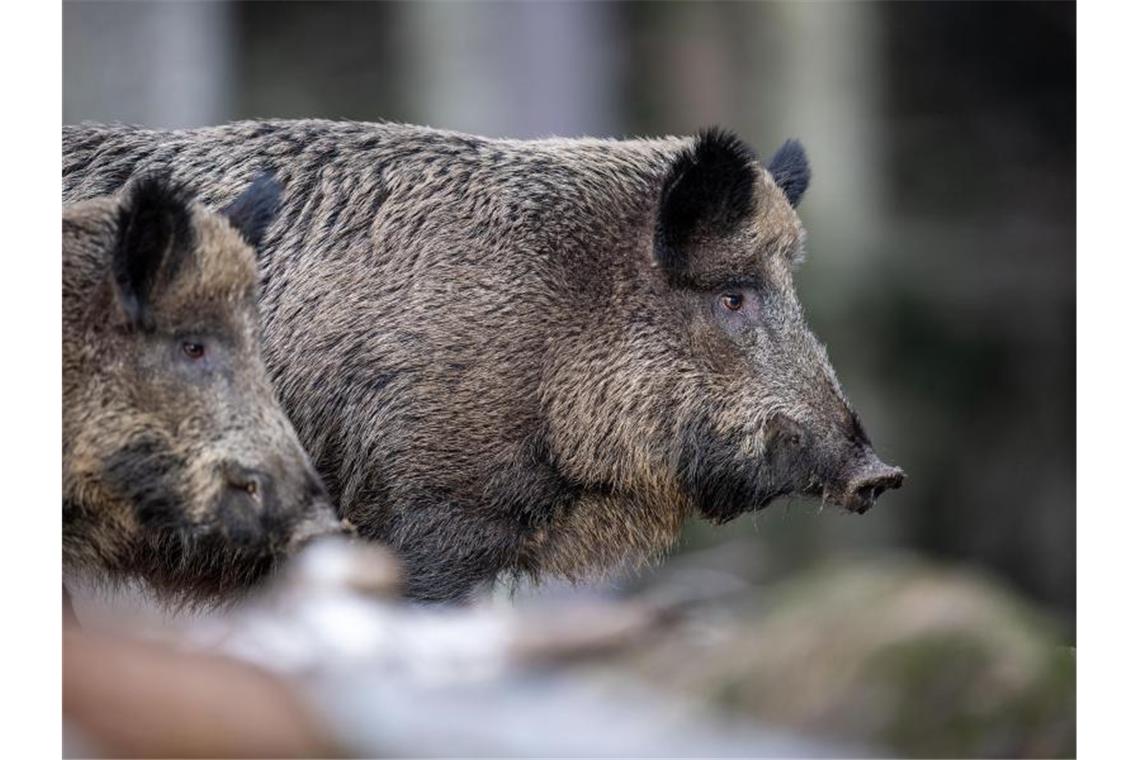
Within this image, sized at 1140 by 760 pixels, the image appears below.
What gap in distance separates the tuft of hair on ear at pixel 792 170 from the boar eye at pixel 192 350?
2637mm

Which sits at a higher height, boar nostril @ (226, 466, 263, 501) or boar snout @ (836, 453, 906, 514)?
boar nostril @ (226, 466, 263, 501)

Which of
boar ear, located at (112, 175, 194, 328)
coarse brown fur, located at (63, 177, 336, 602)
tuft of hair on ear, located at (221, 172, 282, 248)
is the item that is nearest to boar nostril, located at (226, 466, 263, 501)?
coarse brown fur, located at (63, 177, 336, 602)

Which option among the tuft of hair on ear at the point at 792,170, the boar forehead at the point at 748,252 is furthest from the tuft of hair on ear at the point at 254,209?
the tuft of hair on ear at the point at 792,170

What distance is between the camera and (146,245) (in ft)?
19.6

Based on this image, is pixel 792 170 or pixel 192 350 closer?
pixel 192 350

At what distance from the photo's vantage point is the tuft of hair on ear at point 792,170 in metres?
7.87

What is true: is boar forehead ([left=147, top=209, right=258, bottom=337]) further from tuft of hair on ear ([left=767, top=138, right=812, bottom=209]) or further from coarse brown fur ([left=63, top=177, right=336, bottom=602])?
tuft of hair on ear ([left=767, top=138, right=812, bottom=209])

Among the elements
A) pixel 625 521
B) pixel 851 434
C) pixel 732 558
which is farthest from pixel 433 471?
pixel 732 558

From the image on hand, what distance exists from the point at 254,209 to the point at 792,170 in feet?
7.42

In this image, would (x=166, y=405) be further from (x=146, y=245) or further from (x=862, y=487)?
(x=862, y=487)

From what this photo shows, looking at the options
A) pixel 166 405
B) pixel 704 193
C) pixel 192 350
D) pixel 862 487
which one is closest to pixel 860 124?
pixel 704 193

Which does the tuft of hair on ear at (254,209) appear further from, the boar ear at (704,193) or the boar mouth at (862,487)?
the boar mouth at (862,487)

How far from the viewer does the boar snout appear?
23.2ft
